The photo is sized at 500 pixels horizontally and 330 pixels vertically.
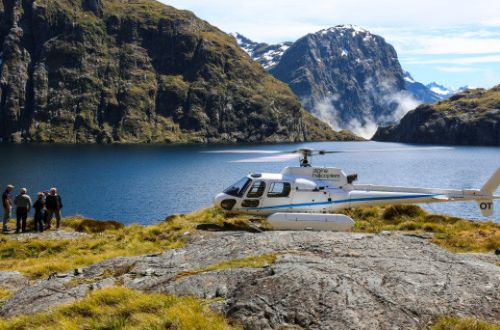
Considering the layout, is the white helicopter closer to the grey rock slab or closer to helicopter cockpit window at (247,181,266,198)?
helicopter cockpit window at (247,181,266,198)

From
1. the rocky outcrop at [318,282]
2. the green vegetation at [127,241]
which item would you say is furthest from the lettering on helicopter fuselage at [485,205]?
the rocky outcrop at [318,282]

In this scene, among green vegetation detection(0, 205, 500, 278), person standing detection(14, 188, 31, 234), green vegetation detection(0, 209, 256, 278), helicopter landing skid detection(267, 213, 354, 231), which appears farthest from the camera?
person standing detection(14, 188, 31, 234)

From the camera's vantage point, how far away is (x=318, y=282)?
9.23 m

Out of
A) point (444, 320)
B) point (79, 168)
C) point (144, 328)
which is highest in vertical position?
point (444, 320)

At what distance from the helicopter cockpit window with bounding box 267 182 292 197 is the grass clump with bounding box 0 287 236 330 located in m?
12.3

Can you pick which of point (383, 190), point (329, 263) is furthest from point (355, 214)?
point (329, 263)

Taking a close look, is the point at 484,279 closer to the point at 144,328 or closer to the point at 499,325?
the point at 499,325

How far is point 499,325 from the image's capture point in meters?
8.06

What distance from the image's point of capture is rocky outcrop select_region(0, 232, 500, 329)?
27.6 feet

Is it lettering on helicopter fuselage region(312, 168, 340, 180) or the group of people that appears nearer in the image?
lettering on helicopter fuselage region(312, 168, 340, 180)

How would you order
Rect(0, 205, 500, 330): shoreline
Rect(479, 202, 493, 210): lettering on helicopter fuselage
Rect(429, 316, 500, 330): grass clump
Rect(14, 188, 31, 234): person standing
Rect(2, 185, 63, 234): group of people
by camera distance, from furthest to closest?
1. Rect(2, 185, 63, 234): group of people
2. Rect(14, 188, 31, 234): person standing
3. Rect(479, 202, 493, 210): lettering on helicopter fuselage
4. Rect(0, 205, 500, 330): shoreline
5. Rect(429, 316, 500, 330): grass clump

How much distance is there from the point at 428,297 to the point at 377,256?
235cm

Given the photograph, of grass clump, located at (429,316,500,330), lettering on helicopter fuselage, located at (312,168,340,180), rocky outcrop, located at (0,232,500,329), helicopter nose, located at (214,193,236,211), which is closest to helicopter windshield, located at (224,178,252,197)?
helicopter nose, located at (214,193,236,211)

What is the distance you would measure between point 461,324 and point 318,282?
2708 millimetres
